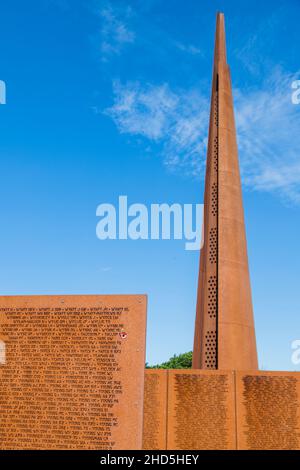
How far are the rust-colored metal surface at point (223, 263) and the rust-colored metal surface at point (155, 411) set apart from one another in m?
4.59

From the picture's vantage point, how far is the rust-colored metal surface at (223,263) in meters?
20.0

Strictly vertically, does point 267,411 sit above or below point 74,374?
below

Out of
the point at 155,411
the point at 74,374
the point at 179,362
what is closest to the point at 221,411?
the point at 155,411

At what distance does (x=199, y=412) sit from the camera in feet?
51.0

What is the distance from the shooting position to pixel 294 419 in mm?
15516

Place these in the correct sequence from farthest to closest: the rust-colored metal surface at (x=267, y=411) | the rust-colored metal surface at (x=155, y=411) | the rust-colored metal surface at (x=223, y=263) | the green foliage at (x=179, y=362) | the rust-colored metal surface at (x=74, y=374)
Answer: the green foliage at (x=179, y=362), the rust-colored metal surface at (x=223, y=263), the rust-colored metal surface at (x=155, y=411), the rust-colored metal surface at (x=267, y=411), the rust-colored metal surface at (x=74, y=374)

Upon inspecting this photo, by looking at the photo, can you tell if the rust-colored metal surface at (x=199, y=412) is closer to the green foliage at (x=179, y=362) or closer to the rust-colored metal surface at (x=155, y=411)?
the rust-colored metal surface at (x=155, y=411)

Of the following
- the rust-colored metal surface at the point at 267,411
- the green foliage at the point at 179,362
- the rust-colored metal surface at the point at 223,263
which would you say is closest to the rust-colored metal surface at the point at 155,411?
the rust-colored metal surface at the point at 267,411

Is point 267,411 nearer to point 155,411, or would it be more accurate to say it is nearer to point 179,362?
point 155,411

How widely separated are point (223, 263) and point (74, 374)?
45.3 ft

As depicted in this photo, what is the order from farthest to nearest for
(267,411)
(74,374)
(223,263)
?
(223,263)
(267,411)
(74,374)

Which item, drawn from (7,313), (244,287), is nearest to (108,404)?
(7,313)
